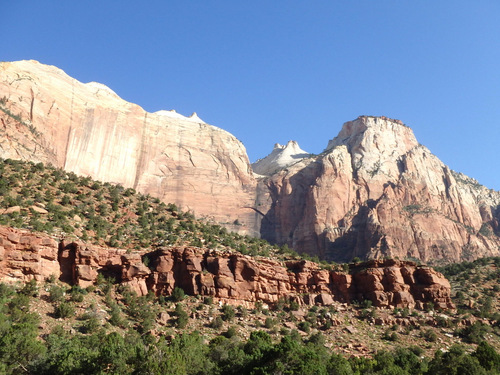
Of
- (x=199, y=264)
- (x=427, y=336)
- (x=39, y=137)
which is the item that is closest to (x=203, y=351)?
(x=199, y=264)

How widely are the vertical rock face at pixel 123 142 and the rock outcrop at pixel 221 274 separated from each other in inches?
1487

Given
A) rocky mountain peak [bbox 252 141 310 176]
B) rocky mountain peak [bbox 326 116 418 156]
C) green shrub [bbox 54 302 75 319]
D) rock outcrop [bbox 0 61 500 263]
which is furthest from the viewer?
rocky mountain peak [bbox 252 141 310 176]

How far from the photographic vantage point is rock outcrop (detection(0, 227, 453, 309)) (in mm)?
41906

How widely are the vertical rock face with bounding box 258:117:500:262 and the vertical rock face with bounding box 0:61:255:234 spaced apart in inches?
402

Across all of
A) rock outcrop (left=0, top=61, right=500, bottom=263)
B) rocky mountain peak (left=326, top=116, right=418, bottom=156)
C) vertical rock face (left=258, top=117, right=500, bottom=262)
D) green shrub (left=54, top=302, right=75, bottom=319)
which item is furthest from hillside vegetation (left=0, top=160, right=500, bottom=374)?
rocky mountain peak (left=326, top=116, right=418, bottom=156)

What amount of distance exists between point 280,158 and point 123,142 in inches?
2181

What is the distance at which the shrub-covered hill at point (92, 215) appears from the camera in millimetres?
46812

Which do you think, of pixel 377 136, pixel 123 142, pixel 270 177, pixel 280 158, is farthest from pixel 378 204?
pixel 123 142

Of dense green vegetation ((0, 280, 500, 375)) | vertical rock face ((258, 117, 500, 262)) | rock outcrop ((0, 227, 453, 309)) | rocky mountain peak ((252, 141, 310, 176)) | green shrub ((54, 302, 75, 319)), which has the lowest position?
dense green vegetation ((0, 280, 500, 375))

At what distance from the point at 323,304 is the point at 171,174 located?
6277 centimetres

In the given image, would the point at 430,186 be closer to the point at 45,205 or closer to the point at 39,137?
the point at 39,137

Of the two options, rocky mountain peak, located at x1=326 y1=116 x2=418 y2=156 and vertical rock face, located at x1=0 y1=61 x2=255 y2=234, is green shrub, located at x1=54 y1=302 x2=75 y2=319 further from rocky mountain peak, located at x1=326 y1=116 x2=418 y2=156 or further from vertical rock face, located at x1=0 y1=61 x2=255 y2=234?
rocky mountain peak, located at x1=326 y1=116 x2=418 y2=156

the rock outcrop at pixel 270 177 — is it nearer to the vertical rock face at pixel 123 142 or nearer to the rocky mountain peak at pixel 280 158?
the vertical rock face at pixel 123 142

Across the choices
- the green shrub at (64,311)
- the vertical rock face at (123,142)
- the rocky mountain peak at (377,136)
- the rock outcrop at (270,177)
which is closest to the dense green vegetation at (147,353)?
the green shrub at (64,311)
